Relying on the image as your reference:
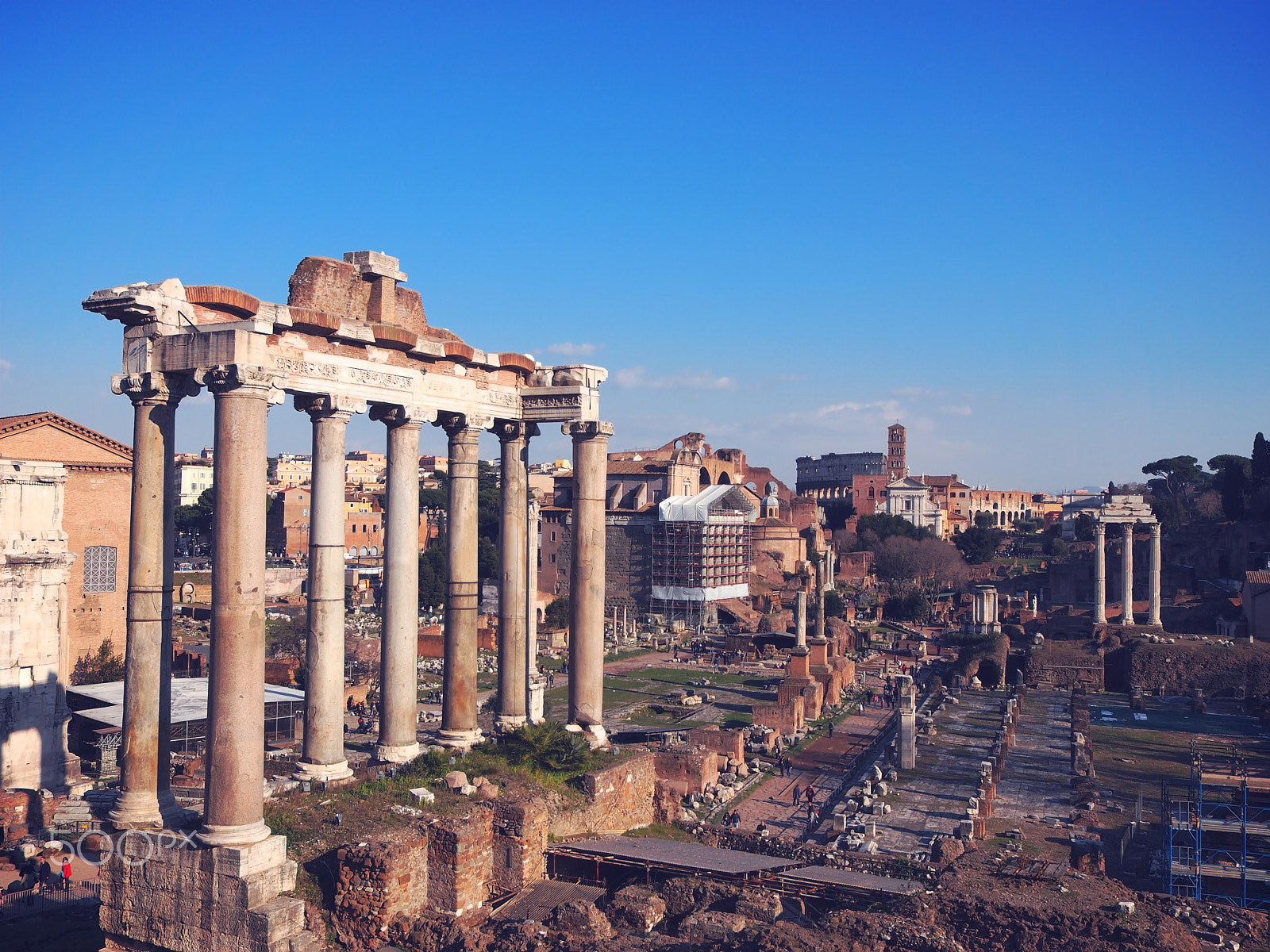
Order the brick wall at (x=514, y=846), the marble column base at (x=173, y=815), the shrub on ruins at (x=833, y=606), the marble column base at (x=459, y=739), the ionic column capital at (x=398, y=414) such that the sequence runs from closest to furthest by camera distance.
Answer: the marble column base at (x=173, y=815), the brick wall at (x=514, y=846), the ionic column capital at (x=398, y=414), the marble column base at (x=459, y=739), the shrub on ruins at (x=833, y=606)

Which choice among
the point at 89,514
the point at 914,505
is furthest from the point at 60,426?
the point at 914,505

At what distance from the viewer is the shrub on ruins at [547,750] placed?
42.4 ft

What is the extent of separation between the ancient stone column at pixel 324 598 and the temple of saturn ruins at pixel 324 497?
2 cm

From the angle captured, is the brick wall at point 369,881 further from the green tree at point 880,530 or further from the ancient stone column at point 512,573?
the green tree at point 880,530

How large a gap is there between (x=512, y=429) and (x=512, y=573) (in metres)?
2.04

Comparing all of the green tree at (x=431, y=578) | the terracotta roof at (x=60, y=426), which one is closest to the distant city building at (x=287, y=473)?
the green tree at (x=431, y=578)

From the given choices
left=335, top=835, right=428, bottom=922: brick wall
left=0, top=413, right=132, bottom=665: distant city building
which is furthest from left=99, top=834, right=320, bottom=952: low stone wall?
left=0, top=413, right=132, bottom=665: distant city building

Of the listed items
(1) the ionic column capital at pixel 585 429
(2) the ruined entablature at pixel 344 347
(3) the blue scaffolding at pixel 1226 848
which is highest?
(2) the ruined entablature at pixel 344 347

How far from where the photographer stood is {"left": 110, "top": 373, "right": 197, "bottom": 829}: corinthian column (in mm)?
10133

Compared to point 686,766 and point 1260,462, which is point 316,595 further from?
point 1260,462

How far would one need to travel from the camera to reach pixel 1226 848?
16.2 m

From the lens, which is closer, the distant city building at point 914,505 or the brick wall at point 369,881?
the brick wall at point 369,881

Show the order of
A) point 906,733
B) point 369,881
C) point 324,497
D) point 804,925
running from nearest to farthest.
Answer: point 369,881
point 804,925
point 324,497
point 906,733

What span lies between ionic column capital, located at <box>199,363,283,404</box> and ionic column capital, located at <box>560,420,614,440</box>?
502 centimetres
